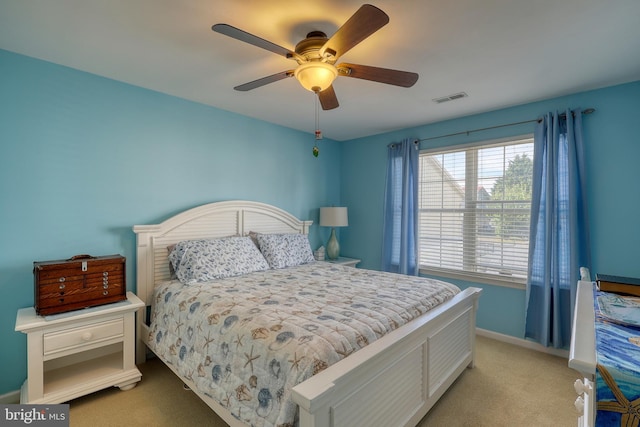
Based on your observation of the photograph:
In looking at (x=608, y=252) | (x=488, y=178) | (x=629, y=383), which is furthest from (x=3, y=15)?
(x=608, y=252)

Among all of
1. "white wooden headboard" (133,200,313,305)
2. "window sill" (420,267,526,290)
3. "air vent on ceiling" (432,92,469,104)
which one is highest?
"air vent on ceiling" (432,92,469,104)

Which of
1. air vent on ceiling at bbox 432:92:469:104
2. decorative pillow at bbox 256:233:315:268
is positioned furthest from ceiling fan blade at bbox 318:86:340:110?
decorative pillow at bbox 256:233:315:268

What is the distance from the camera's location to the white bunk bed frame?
1.27 meters

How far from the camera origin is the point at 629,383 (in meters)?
0.79

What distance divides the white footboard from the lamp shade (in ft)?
6.44

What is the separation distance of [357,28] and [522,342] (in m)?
3.41

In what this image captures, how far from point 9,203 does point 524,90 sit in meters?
4.26

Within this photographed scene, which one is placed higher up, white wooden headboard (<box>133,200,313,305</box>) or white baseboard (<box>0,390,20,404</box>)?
white wooden headboard (<box>133,200,313,305</box>)

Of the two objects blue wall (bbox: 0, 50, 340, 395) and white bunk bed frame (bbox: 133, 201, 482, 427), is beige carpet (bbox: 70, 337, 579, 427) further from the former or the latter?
blue wall (bbox: 0, 50, 340, 395)

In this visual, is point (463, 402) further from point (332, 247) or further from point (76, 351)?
point (76, 351)

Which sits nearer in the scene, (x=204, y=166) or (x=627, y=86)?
(x=627, y=86)

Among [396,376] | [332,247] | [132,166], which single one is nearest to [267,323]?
[396,376]

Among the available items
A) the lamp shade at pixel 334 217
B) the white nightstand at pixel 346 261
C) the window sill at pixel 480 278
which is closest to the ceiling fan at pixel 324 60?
the lamp shade at pixel 334 217

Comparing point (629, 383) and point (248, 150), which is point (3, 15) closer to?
point (248, 150)
